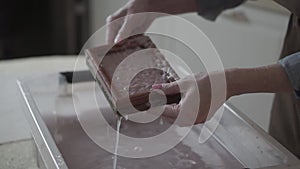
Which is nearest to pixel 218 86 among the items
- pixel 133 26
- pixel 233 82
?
pixel 233 82

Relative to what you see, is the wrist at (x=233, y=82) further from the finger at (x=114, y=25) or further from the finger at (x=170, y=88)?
the finger at (x=114, y=25)

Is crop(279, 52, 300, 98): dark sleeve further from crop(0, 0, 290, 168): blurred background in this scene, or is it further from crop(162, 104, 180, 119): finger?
crop(0, 0, 290, 168): blurred background

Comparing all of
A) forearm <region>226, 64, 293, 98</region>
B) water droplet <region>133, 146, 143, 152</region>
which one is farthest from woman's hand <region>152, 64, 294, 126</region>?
water droplet <region>133, 146, 143, 152</region>

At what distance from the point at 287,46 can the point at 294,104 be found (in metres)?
0.11

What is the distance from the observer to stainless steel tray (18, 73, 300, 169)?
0.71 metres

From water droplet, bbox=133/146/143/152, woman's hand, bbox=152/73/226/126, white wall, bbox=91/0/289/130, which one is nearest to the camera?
woman's hand, bbox=152/73/226/126

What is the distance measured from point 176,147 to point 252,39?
2.98 ft

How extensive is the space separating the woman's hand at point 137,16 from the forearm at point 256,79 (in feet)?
0.93

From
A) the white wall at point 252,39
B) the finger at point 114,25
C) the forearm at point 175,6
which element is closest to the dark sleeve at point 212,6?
the forearm at point 175,6

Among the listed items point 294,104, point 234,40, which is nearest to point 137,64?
point 294,104

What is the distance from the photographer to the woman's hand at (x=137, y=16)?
0.93m

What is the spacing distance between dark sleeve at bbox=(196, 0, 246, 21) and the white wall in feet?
1.65

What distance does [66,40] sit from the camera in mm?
2830

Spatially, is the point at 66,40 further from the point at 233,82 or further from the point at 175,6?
the point at 233,82
